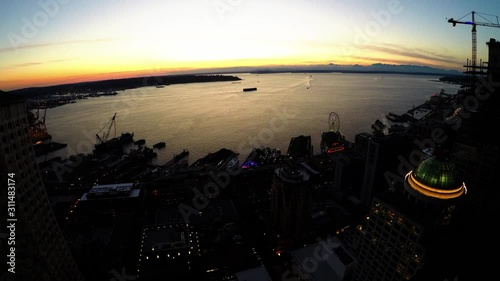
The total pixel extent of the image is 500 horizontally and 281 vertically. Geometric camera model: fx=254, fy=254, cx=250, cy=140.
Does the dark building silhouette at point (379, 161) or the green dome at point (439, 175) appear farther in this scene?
the dark building silhouette at point (379, 161)

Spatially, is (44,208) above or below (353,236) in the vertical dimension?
above

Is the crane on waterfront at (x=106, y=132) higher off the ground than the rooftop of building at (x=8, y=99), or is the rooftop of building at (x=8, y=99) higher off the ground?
the rooftop of building at (x=8, y=99)

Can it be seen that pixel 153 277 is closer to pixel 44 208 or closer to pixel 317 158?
pixel 44 208

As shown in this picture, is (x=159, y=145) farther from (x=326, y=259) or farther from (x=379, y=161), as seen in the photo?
(x=326, y=259)

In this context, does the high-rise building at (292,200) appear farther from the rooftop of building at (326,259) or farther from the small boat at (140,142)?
the small boat at (140,142)

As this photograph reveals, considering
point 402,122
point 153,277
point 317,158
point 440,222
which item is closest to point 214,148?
point 317,158

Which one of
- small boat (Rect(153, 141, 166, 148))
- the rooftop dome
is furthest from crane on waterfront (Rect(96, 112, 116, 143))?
the rooftop dome

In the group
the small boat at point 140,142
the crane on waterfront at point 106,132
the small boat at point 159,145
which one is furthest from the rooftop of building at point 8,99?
the crane on waterfront at point 106,132

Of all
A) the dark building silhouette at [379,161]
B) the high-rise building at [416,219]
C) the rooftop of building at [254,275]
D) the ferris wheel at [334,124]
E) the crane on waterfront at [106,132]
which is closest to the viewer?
the high-rise building at [416,219]
